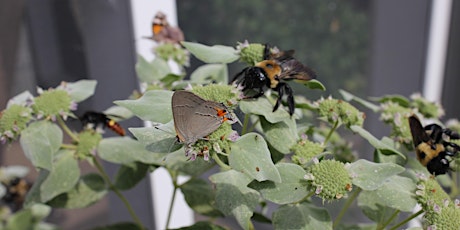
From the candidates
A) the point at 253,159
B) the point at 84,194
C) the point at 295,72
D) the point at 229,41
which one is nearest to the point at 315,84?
the point at 295,72

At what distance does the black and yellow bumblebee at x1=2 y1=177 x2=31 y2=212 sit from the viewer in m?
0.97

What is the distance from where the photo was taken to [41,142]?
0.48m

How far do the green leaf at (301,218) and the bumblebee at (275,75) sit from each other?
0.10 m

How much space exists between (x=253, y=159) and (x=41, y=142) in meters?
0.25

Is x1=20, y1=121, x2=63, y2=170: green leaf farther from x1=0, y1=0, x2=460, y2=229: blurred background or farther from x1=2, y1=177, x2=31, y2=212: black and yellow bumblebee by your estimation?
x1=2, y1=177, x2=31, y2=212: black and yellow bumblebee

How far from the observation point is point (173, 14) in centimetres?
101

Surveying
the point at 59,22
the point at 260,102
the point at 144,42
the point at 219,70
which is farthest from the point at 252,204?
the point at 59,22

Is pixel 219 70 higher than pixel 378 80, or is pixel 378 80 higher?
pixel 219 70

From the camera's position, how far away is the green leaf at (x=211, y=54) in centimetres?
48

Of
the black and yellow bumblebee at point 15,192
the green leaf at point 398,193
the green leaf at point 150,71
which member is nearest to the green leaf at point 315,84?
the green leaf at point 398,193

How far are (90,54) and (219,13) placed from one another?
0.35m

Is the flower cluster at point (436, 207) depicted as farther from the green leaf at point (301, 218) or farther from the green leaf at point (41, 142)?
the green leaf at point (41, 142)

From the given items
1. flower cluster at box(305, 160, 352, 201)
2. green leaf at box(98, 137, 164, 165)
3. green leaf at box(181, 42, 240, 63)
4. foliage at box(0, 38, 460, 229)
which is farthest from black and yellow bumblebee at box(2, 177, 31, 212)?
flower cluster at box(305, 160, 352, 201)

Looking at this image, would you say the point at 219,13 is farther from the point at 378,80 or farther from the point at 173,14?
the point at 378,80
